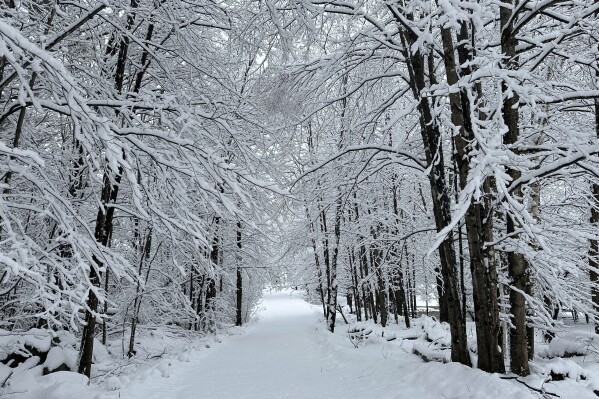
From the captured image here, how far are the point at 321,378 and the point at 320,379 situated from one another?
0.09m

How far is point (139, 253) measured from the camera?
10828mm

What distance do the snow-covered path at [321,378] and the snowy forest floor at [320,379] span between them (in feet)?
0.03

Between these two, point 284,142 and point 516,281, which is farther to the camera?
point 284,142

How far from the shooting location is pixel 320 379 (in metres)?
7.15

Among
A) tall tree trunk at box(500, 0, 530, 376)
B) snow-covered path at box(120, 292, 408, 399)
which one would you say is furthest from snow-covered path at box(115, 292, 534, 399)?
tall tree trunk at box(500, 0, 530, 376)

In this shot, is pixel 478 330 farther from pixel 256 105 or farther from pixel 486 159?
pixel 256 105

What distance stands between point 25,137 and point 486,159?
7.18 meters

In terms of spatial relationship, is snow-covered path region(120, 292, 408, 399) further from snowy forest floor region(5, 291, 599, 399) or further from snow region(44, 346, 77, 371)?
snow region(44, 346, 77, 371)

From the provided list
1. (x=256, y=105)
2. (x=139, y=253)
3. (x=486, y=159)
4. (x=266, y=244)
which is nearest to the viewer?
(x=486, y=159)

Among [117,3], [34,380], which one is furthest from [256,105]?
[34,380]

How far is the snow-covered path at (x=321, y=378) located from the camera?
200 inches

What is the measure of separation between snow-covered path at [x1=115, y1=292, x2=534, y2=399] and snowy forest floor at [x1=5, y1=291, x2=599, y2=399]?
1cm

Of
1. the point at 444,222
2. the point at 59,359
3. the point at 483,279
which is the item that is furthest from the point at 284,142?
the point at 59,359

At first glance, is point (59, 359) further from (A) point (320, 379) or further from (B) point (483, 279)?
(B) point (483, 279)
